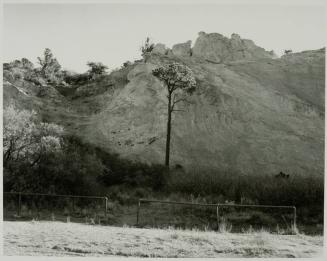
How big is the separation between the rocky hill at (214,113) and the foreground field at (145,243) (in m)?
11.1

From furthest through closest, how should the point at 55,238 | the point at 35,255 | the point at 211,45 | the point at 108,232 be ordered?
the point at 211,45, the point at 108,232, the point at 55,238, the point at 35,255

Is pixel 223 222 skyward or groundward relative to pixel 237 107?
groundward

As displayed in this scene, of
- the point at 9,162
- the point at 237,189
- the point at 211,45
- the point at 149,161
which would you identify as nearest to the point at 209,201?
the point at 237,189

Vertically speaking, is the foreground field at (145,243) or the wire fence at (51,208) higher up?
the wire fence at (51,208)

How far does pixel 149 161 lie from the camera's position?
30094 millimetres

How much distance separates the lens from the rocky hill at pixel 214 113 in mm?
29938

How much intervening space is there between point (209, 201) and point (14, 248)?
1163cm

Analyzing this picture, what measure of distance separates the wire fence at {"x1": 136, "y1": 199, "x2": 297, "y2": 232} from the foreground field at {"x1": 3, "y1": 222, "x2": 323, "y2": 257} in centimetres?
254

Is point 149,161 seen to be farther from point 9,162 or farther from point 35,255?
point 35,255

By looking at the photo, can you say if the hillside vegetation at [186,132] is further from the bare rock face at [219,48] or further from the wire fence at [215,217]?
the bare rock face at [219,48]

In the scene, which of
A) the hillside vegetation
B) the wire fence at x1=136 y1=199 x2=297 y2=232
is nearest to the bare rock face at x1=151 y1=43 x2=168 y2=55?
the hillside vegetation

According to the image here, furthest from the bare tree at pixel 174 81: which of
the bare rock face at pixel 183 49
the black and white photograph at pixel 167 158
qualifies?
the bare rock face at pixel 183 49

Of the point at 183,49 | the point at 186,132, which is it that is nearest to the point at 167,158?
the point at 186,132

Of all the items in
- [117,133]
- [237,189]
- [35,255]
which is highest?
[117,133]
